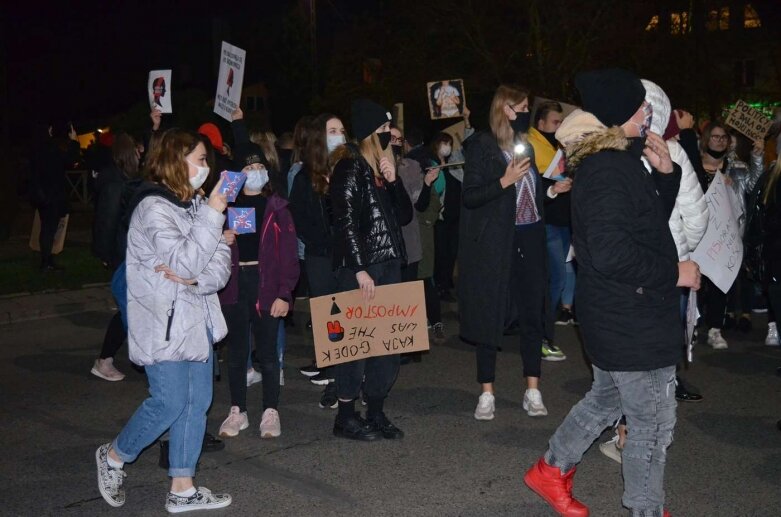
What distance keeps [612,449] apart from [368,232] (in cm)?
195

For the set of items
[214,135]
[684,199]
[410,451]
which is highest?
[214,135]

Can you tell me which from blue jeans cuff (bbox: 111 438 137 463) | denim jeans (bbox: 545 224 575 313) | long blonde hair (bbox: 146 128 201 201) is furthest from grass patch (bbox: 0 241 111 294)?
long blonde hair (bbox: 146 128 201 201)

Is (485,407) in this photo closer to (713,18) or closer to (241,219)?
(241,219)

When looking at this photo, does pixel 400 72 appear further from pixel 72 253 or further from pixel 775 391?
pixel 775 391

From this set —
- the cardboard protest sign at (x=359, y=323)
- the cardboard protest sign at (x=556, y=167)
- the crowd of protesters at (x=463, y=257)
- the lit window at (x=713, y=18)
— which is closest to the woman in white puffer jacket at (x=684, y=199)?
the crowd of protesters at (x=463, y=257)

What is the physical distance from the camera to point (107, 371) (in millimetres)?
A: 7824

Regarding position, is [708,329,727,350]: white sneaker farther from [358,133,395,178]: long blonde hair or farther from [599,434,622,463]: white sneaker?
[358,133,395,178]: long blonde hair

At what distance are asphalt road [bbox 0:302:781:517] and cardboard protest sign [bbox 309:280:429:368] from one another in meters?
0.58

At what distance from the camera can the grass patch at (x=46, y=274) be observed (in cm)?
1225

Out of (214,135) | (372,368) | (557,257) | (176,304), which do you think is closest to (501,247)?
A: (372,368)

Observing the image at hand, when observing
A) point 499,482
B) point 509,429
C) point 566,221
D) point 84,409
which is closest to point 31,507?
point 84,409

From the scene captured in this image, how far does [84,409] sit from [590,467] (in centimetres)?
366

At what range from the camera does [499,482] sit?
5.24m

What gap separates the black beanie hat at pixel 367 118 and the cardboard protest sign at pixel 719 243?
2463mm
